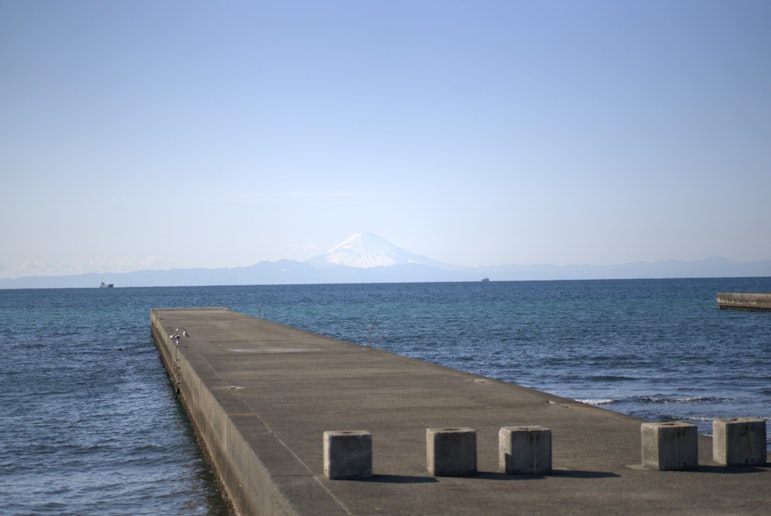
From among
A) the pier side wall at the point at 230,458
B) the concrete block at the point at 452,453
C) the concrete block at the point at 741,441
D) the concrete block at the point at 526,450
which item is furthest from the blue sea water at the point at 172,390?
the concrete block at the point at 741,441

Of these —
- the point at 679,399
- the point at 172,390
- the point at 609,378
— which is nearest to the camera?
the point at 679,399

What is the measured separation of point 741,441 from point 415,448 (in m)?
3.41

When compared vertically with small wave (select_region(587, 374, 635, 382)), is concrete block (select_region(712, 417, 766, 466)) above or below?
above

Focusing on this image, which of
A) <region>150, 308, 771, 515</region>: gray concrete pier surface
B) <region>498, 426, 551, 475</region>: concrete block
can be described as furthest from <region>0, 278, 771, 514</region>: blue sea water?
<region>498, 426, 551, 475</region>: concrete block

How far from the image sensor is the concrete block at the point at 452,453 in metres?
8.98

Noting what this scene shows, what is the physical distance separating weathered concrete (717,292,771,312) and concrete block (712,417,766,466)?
6668 centimetres

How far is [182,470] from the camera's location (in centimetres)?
1491

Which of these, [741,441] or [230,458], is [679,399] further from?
[230,458]

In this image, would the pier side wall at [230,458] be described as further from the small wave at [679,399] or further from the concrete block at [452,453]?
the small wave at [679,399]

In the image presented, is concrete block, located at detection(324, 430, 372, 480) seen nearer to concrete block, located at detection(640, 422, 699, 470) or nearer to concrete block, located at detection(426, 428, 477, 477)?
concrete block, located at detection(426, 428, 477, 477)

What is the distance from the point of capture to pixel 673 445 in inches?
361

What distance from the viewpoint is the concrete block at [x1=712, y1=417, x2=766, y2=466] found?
30.6 ft

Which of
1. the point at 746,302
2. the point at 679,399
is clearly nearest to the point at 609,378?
the point at 679,399

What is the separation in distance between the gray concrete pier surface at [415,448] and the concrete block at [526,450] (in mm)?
64
